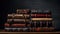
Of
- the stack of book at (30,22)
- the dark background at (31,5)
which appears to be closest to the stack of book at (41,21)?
the stack of book at (30,22)

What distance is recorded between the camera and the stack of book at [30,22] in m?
1.85

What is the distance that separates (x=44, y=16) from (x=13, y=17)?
0.44 meters

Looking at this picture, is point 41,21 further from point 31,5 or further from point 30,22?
point 31,5

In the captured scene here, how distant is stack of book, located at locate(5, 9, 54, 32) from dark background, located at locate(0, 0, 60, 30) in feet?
1.19

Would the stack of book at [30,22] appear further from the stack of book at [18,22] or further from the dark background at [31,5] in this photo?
the dark background at [31,5]

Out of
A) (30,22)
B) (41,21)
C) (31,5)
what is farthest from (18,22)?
(31,5)

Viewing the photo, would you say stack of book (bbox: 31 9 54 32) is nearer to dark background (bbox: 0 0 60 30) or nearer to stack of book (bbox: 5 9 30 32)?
stack of book (bbox: 5 9 30 32)

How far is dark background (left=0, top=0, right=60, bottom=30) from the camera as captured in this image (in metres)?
2.21

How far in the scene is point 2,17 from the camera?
7.32 feet

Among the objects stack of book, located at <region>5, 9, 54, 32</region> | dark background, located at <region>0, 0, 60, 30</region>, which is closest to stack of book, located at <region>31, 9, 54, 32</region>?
stack of book, located at <region>5, 9, 54, 32</region>

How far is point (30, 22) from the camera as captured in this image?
1858 millimetres

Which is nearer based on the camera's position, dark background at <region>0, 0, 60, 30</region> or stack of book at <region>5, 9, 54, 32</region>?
stack of book at <region>5, 9, 54, 32</region>

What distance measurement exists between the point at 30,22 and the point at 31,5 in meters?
0.46

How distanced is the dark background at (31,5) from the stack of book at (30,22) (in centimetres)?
36
